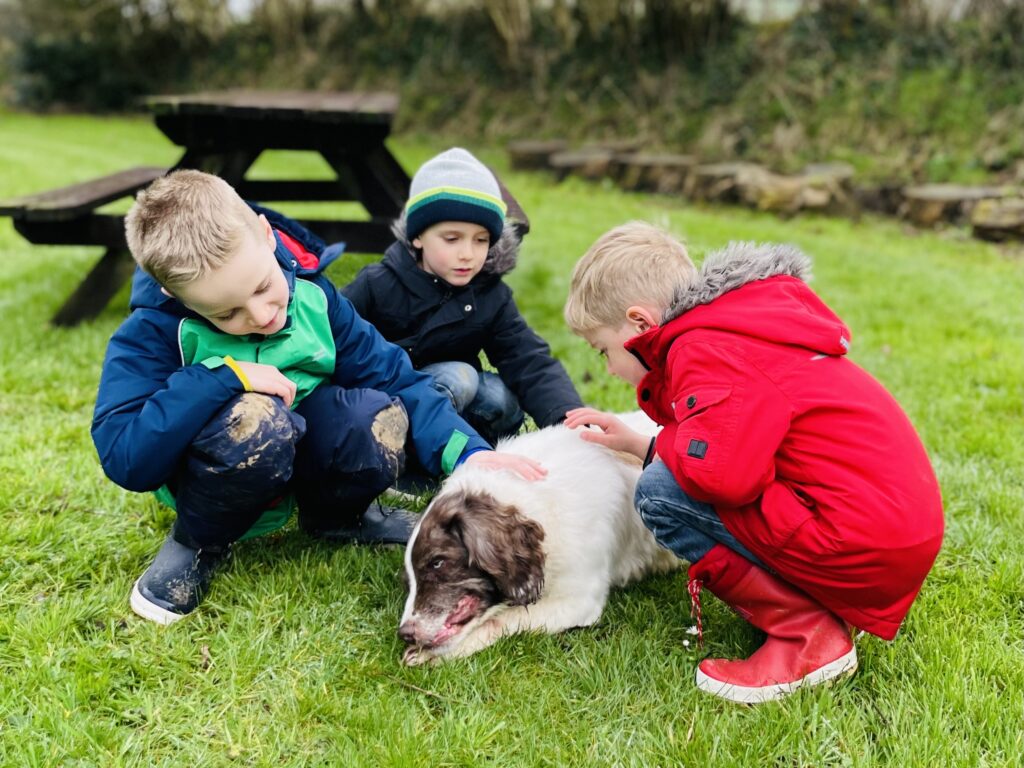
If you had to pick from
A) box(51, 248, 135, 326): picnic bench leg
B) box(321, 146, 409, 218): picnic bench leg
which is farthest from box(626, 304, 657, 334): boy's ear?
box(51, 248, 135, 326): picnic bench leg

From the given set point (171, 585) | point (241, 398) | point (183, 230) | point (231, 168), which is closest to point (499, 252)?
point (241, 398)

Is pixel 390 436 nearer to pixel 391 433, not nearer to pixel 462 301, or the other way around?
pixel 391 433

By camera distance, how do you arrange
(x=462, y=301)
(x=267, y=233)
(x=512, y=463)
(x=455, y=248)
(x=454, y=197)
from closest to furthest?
1. (x=267, y=233)
2. (x=512, y=463)
3. (x=454, y=197)
4. (x=455, y=248)
5. (x=462, y=301)

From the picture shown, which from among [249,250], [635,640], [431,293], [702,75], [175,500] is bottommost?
[702,75]

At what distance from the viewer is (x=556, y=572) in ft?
8.99

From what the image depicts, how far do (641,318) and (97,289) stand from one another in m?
4.56

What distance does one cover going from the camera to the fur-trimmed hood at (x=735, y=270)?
7.98 feet

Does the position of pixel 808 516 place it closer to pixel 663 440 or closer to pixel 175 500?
pixel 663 440

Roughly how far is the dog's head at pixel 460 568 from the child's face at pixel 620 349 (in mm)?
615

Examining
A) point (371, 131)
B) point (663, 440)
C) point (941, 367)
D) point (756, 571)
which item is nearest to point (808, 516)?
point (756, 571)

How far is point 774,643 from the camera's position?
2506 mm

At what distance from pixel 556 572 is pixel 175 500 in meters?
1.33

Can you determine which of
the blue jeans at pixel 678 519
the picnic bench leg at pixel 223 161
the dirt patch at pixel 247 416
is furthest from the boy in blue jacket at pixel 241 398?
the picnic bench leg at pixel 223 161

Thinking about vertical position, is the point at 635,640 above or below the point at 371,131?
below
